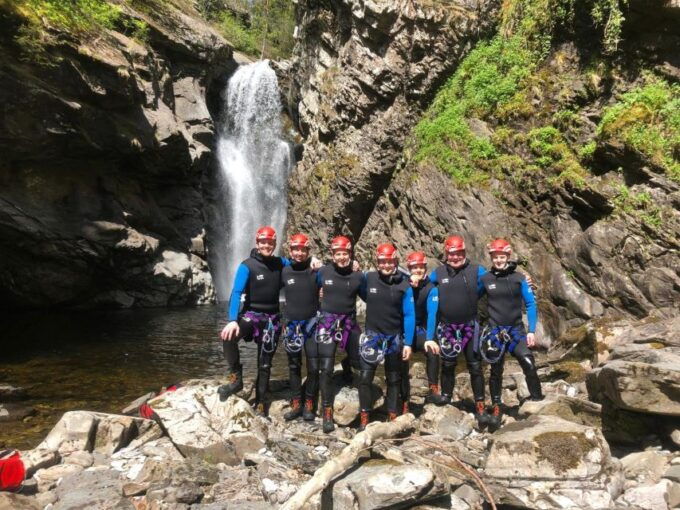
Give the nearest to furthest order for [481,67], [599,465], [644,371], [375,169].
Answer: [599,465], [644,371], [481,67], [375,169]

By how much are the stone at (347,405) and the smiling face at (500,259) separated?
2.81 metres

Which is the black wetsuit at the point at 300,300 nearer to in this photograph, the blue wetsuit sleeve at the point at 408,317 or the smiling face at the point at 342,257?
the smiling face at the point at 342,257

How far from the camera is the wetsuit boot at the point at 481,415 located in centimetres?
673

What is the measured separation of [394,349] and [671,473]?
3370 millimetres

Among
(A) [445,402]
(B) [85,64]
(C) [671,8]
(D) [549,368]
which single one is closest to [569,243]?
(D) [549,368]

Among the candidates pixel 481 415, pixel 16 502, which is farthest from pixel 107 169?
pixel 481 415

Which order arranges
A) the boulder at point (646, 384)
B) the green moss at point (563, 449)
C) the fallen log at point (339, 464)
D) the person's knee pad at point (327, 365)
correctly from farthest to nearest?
1. the person's knee pad at point (327, 365)
2. the boulder at point (646, 384)
3. the green moss at point (563, 449)
4. the fallen log at point (339, 464)

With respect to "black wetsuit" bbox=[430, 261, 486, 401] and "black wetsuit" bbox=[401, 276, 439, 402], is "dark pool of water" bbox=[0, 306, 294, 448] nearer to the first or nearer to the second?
"black wetsuit" bbox=[401, 276, 439, 402]

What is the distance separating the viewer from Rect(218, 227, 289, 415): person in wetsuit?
22.7 feet

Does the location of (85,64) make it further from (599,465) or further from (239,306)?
(599,465)

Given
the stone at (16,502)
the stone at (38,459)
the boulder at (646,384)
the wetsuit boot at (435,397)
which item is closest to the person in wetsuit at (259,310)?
the stone at (38,459)

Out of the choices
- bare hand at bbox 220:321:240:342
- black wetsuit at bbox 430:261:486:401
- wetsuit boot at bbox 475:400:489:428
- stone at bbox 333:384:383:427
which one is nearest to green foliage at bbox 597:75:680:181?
black wetsuit at bbox 430:261:486:401

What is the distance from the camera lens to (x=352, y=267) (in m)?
7.01

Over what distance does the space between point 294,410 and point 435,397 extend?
2.27 meters
